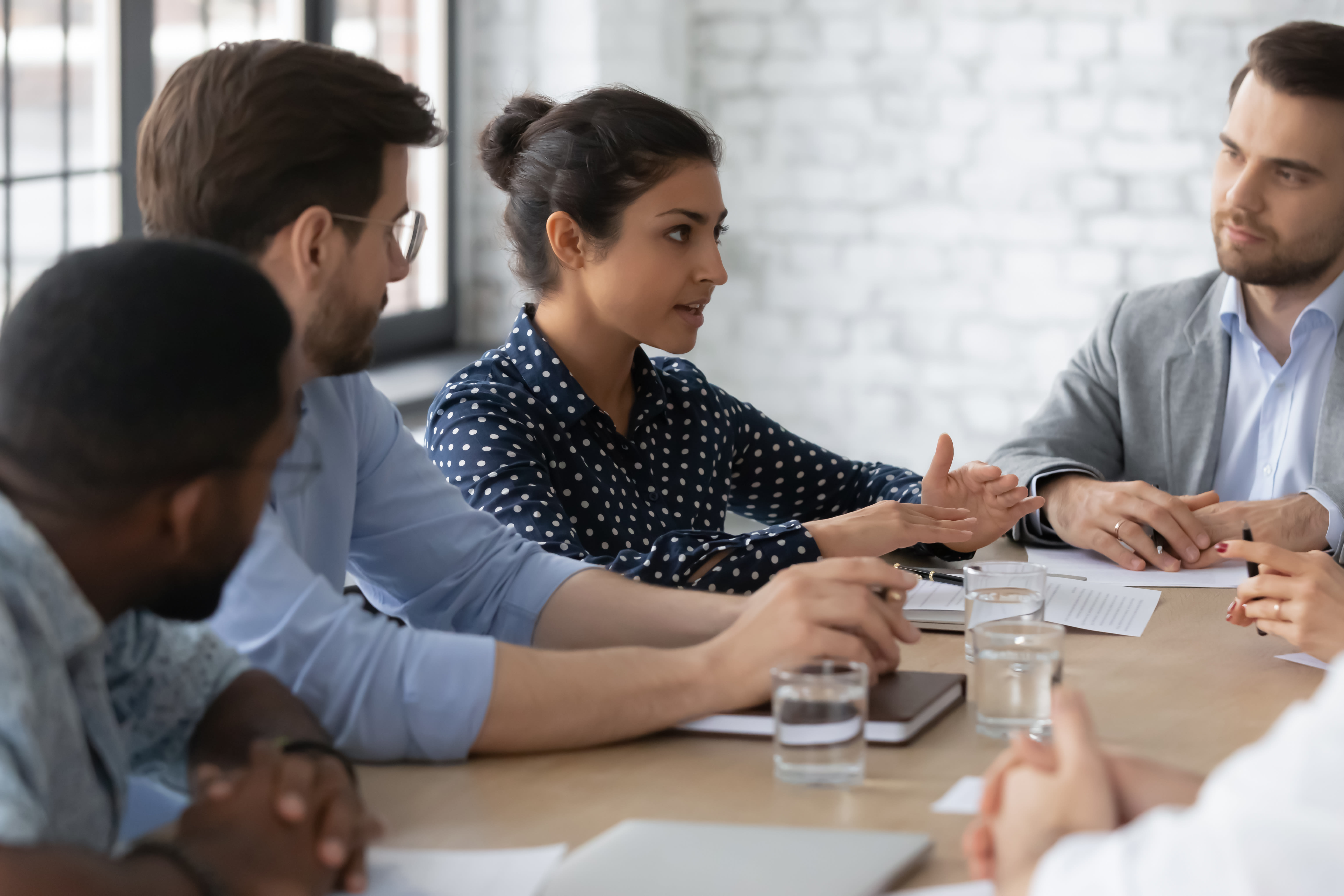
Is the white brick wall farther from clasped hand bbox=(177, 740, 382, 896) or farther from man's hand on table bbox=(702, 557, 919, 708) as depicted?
clasped hand bbox=(177, 740, 382, 896)

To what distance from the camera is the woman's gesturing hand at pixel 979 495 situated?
199 centimetres

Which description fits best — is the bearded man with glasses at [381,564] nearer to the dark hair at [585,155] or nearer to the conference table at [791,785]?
the conference table at [791,785]

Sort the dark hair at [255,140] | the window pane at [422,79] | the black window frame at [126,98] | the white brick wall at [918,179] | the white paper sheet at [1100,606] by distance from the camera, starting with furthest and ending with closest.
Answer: the window pane at [422,79] → the white brick wall at [918,179] → the black window frame at [126,98] → the white paper sheet at [1100,606] → the dark hair at [255,140]

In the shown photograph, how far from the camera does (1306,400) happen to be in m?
2.38

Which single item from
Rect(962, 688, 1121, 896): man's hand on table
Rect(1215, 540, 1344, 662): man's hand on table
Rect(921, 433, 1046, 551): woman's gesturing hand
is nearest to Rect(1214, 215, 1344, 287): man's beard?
Rect(921, 433, 1046, 551): woman's gesturing hand

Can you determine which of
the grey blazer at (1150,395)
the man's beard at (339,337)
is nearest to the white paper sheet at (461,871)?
the man's beard at (339,337)

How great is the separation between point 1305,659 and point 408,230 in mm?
1069

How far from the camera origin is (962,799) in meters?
1.08

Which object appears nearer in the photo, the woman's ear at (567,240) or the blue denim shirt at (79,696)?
the blue denim shirt at (79,696)

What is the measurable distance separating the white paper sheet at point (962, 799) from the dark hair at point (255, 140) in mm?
794

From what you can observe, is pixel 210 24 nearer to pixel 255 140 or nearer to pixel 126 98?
pixel 126 98

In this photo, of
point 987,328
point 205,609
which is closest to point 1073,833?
point 205,609

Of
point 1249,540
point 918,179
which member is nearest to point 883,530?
point 1249,540

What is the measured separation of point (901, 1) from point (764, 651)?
324 cm
